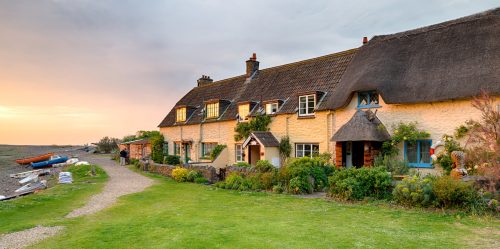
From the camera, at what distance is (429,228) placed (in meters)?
9.15

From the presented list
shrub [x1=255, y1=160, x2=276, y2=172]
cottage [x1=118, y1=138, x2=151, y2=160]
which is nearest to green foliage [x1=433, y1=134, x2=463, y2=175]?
shrub [x1=255, y1=160, x2=276, y2=172]

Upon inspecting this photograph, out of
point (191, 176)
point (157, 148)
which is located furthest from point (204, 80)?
point (191, 176)

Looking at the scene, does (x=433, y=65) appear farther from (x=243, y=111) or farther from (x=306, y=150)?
(x=243, y=111)

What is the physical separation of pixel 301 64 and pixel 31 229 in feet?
67.9

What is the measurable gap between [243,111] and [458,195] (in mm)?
17613

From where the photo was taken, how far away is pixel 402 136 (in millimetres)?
17172

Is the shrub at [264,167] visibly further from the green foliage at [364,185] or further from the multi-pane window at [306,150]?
the green foliage at [364,185]

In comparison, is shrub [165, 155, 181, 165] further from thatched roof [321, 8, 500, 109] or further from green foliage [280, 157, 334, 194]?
green foliage [280, 157, 334, 194]

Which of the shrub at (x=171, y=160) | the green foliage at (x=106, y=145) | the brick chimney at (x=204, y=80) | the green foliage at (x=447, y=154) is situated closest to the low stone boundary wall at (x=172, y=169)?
the shrub at (x=171, y=160)

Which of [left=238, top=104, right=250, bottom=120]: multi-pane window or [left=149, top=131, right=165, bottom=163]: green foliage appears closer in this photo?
[left=238, top=104, right=250, bottom=120]: multi-pane window

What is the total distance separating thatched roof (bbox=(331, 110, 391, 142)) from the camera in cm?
1734

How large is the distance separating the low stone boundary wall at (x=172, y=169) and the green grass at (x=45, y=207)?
5.79 m

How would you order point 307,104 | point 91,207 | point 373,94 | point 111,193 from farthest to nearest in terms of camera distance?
point 307,104, point 373,94, point 111,193, point 91,207

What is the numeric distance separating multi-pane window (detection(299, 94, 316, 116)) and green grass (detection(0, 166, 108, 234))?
1247 cm
